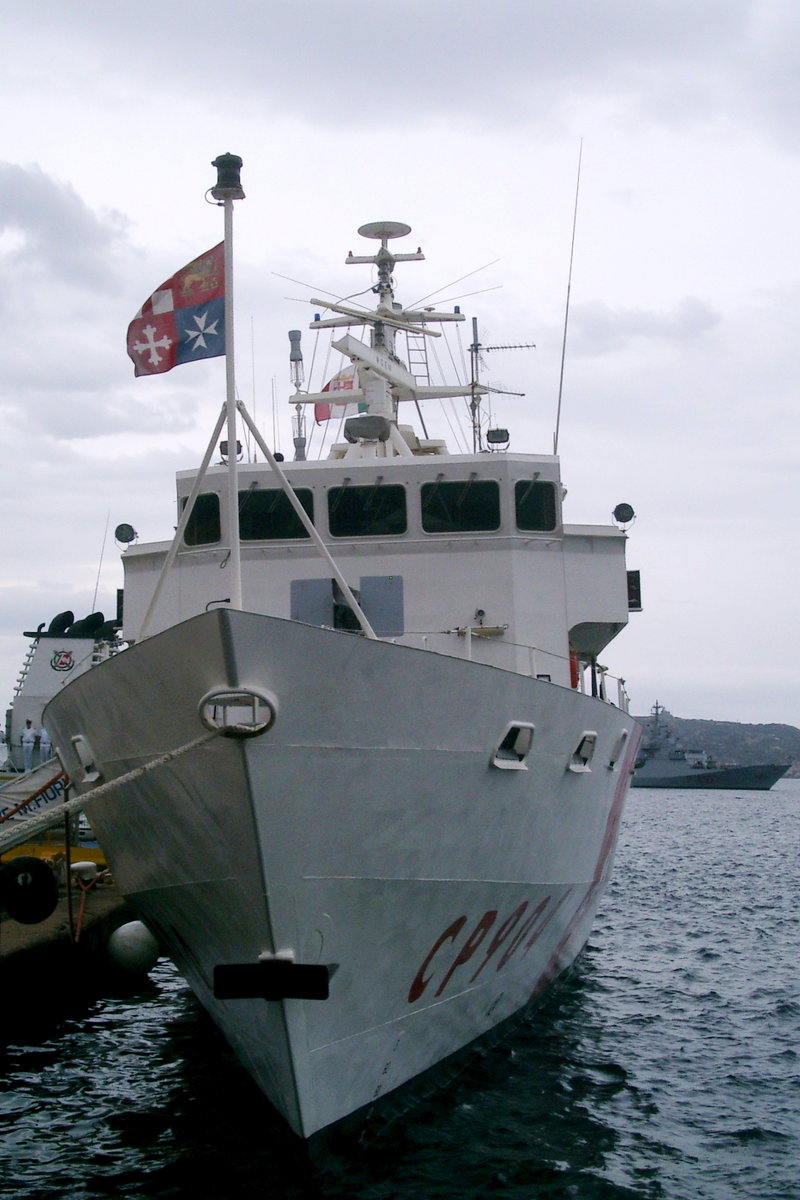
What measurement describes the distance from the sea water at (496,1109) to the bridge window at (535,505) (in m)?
4.73

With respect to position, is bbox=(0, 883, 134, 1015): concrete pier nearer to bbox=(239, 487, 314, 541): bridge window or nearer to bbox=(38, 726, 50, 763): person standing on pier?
bbox=(239, 487, 314, 541): bridge window

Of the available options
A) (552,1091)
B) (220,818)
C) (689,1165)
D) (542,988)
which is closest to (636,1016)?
(542,988)

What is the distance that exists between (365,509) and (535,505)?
166 cm

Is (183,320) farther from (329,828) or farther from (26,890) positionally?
(26,890)

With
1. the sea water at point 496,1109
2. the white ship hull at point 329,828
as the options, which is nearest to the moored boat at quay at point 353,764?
the white ship hull at point 329,828

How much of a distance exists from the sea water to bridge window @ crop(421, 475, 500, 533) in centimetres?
471

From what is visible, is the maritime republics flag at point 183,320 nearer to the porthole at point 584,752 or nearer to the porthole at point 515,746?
the porthole at point 515,746

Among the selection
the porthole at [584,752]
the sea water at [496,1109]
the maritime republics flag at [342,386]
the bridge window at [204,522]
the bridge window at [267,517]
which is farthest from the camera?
the maritime republics flag at [342,386]

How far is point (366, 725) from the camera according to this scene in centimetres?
700

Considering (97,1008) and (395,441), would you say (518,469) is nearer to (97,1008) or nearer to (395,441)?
(395,441)

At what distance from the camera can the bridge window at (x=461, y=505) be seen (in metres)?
11.2

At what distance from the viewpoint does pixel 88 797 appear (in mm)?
7316

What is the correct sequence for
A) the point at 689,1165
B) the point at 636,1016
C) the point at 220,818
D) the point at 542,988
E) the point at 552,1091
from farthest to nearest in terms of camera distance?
the point at 636,1016, the point at 542,988, the point at 552,1091, the point at 689,1165, the point at 220,818

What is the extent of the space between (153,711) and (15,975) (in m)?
5.60
